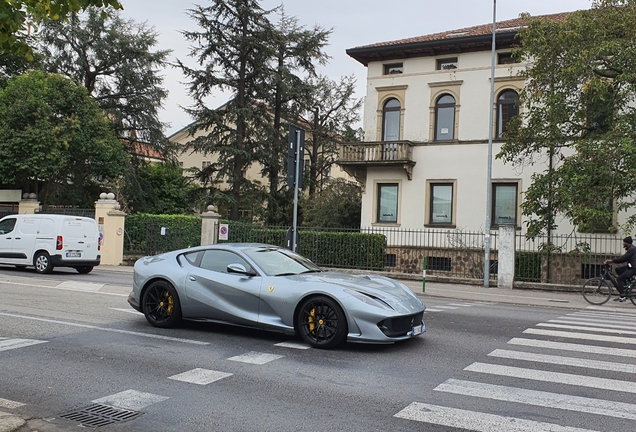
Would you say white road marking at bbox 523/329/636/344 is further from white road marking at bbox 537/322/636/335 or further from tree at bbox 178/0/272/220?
tree at bbox 178/0/272/220

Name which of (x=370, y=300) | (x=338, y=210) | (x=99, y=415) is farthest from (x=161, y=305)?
(x=338, y=210)

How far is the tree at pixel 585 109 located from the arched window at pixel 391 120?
29.5 feet

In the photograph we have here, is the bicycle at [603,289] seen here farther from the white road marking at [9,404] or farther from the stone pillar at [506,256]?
the white road marking at [9,404]

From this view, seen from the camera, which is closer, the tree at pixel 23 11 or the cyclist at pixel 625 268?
the tree at pixel 23 11

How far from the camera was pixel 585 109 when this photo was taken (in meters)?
19.8

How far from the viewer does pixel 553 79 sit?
20031mm

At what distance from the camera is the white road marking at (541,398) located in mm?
5160

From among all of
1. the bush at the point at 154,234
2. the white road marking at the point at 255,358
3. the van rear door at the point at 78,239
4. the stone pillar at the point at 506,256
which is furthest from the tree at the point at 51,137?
the white road marking at the point at 255,358

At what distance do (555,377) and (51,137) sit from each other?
1108 inches

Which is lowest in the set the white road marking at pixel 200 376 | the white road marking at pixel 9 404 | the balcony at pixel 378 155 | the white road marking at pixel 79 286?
the white road marking at pixel 9 404

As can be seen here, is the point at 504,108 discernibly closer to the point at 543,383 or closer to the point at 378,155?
the point at 378,155

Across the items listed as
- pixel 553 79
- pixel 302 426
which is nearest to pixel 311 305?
pixel 302 426

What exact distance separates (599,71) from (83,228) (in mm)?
17462

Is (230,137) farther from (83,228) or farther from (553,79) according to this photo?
(553,79)
